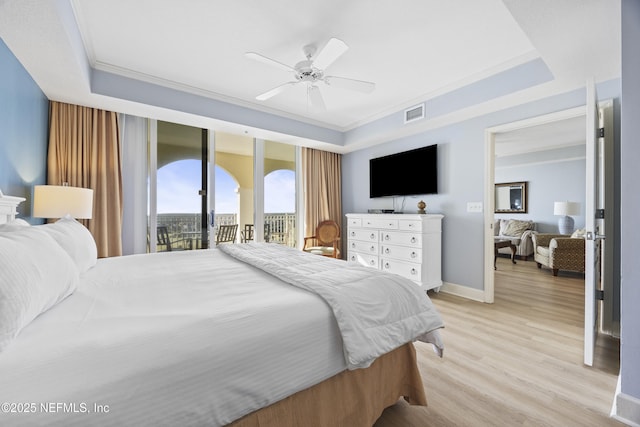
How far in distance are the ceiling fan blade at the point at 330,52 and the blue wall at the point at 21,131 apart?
2195mm

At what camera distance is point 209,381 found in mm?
829

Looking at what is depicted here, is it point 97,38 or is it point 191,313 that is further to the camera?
point 97,38

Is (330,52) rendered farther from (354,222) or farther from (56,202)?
(354,222)

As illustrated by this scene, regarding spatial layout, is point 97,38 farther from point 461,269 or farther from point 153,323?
point 461,269

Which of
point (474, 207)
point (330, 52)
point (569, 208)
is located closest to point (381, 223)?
point (474, 207)

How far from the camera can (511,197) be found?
7.11 m

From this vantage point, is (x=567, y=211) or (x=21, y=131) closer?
(x=21, y=131)

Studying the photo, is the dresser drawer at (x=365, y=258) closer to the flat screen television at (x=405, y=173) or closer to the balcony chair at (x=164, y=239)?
the flat screen television at (x=405, y=173)

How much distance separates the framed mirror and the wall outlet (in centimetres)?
461

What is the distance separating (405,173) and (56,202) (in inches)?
158

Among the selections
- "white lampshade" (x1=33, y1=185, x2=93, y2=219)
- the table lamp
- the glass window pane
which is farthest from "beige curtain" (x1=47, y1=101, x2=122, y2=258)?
the table lamp

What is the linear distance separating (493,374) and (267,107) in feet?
12.4

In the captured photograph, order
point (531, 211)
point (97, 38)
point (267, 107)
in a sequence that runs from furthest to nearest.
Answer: point (531, 211) < point (267, 107) < point (97, 38)

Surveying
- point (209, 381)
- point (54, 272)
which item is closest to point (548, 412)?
point (209, 381)
